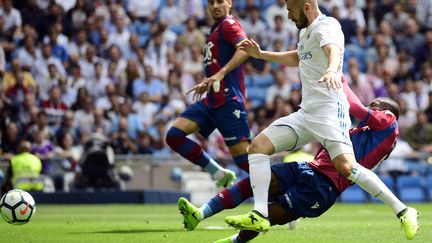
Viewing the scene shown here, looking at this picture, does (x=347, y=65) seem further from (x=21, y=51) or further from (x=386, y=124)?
(x=386, y=124)

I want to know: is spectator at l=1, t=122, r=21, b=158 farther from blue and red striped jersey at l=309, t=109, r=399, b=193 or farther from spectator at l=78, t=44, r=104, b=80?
blue and red striped jersey at l=309, t=109, r=399, b=193

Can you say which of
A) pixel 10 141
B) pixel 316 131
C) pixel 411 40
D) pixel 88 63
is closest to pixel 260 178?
pixel 316 131

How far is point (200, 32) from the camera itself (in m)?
25.6

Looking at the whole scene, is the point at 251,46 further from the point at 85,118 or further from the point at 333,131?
the point at 85,118

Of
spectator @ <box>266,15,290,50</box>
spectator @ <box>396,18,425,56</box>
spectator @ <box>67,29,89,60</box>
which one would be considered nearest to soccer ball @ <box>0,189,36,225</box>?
spectator @ <box>67,29,89,60</box>

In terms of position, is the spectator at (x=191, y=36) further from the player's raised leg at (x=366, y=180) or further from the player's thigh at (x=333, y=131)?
the player's raised leg at (x=366, y=180)

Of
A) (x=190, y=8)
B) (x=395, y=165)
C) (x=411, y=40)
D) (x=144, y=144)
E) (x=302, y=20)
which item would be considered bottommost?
(x=395, y=165)

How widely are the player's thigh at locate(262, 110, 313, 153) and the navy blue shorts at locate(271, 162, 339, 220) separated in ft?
0.62

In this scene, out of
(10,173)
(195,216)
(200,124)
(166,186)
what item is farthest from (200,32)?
(195,216)

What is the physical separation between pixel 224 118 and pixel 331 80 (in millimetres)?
4533

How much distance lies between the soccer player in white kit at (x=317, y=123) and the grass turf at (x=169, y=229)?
1082mm

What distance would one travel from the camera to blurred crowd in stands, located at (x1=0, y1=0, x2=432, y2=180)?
866 inches

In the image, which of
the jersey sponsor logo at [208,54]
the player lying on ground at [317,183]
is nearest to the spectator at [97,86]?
the jersey sponsor logo at [208,54]

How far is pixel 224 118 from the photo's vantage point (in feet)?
40.8
